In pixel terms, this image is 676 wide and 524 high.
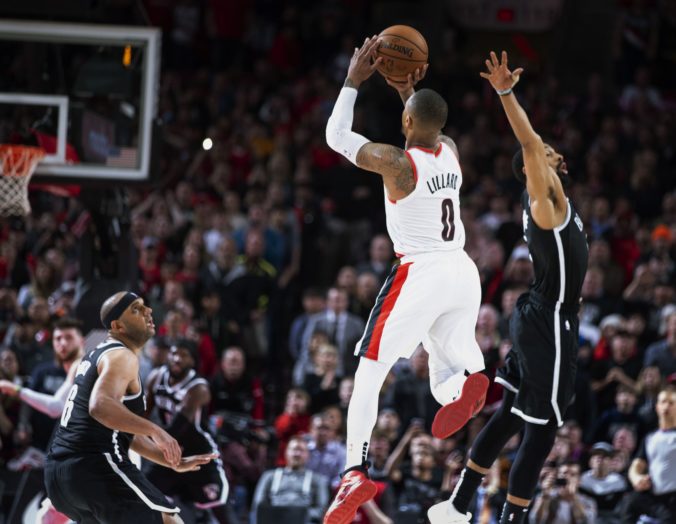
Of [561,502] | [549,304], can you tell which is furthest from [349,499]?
[561,502]

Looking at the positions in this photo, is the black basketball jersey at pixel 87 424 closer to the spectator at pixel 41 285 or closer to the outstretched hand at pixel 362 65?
the outstretched hand at pixel 362 65

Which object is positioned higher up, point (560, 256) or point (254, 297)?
point (560, 256)

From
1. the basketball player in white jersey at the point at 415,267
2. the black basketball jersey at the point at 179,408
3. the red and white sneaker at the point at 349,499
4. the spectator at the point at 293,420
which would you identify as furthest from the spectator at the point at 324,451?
the red and white sneaker at the point at 349,499

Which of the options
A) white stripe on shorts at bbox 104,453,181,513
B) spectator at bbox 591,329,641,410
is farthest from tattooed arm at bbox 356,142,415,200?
spectator at bbox 591,329,641,410

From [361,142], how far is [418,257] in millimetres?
754

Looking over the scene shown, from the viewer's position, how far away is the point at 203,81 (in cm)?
1870

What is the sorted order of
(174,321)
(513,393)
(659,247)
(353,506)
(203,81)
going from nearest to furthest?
(353,506)
(513,393)
(174,321)
(659,247)
(203,81)

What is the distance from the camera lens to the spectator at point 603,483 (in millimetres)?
11516

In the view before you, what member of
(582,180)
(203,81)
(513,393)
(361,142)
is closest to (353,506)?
(513,393)

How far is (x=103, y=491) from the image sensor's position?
23.7 feet

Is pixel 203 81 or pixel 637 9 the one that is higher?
pixel 637 9

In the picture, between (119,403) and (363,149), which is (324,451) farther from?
(363,149)

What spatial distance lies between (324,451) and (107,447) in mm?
4671

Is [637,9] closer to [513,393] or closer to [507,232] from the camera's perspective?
[507,232]
